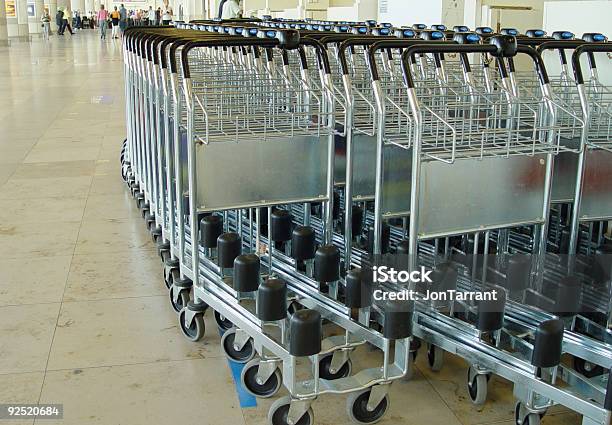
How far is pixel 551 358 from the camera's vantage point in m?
2.30

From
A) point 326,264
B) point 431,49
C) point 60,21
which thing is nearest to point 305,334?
point 326,264

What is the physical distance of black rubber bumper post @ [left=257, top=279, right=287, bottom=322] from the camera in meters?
2.63

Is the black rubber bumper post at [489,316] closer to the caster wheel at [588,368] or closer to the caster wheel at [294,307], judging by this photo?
the caster wheel at [588,368]

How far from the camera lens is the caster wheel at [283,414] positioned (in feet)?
8.14

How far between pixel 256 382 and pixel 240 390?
9 centimetres

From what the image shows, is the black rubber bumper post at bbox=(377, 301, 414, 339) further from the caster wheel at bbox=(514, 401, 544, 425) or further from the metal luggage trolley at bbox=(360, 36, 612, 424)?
the caster wheel at bbox=(514, 401, 544, 425)

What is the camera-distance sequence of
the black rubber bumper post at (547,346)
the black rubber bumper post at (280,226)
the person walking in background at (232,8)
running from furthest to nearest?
1. the person walking in background at (232,8)
2. the black rubber bumper post at (280,226)
3. the black rubber bumper post at (547,346)

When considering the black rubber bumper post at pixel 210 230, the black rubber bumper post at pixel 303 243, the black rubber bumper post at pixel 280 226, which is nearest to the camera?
the black rubber bumper post at pixel 303 243

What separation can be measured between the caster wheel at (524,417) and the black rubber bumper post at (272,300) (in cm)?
89

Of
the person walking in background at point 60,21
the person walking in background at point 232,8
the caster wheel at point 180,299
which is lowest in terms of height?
the caster wheel at point 180,299

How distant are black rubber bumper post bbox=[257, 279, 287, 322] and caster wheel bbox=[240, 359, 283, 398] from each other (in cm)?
21

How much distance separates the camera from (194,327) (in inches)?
128

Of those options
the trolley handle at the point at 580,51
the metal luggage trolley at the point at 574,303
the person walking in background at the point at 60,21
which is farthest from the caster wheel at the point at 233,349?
the person walking in background at the point at 60,21

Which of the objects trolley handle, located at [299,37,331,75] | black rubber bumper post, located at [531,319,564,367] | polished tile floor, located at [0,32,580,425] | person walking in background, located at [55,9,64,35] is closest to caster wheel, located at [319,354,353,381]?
polished tile floor, located at [0,32,580,425]
